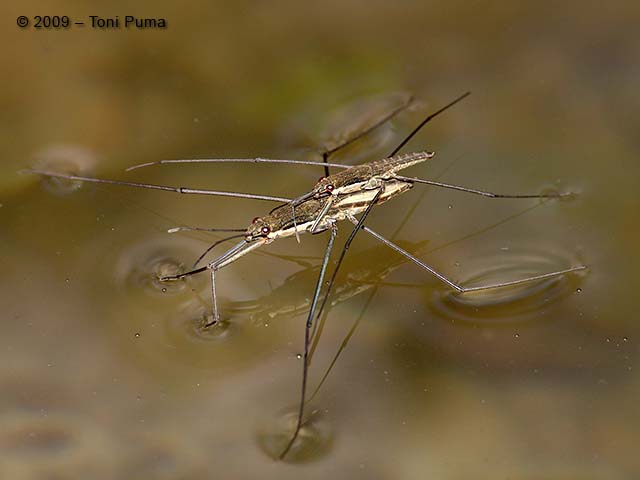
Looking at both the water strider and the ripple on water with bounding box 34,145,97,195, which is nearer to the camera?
the water strider

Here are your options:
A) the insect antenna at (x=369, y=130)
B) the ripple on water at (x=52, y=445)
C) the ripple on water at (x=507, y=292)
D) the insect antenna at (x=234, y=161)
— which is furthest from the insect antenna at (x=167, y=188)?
the ripple on water at (x=52, y=445)

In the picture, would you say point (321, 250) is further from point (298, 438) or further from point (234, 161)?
point (298, 438)

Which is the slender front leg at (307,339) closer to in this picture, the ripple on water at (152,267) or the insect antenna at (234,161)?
the insect antenna at (234,161)

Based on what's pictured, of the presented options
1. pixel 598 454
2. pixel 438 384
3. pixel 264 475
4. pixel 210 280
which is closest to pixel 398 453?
pixel 438 384

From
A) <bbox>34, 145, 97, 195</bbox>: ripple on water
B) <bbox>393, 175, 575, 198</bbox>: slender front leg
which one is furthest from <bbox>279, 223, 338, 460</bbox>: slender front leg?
<bbox>34, 145, 97, 195</bbox>: ripple on water

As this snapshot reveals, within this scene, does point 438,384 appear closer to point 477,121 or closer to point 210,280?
point 210,280

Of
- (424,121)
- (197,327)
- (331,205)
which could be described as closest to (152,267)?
(197,327)

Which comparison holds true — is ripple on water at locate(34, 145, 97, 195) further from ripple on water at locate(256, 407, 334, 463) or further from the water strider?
ripple on water at locate(256, 407, 334, 463)
